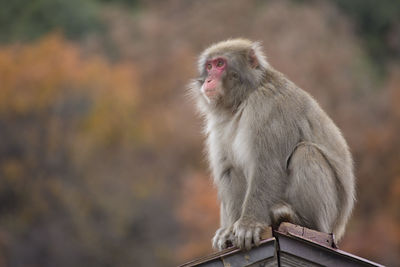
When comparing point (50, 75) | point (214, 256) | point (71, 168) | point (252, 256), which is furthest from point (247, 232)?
point (50, 75)

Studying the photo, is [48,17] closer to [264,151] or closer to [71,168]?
[71,168]

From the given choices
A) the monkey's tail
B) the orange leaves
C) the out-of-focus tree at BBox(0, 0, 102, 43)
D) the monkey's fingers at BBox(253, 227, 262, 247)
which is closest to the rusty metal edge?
the monkey's fingers at BBox(253, 227, 262, 247)

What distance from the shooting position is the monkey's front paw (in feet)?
21.6

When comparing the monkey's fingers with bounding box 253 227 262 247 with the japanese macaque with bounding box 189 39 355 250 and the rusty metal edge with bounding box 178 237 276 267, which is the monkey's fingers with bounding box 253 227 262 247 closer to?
the japanese macaque with bounding box 189 39 355 250

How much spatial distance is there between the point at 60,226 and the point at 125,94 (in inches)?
436

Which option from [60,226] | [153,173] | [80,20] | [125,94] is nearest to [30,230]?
[60,226]

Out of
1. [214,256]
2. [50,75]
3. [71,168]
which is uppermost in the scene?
[50,75]

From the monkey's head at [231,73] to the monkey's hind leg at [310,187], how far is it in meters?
0.86

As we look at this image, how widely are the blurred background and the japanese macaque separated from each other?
2746 centimetres

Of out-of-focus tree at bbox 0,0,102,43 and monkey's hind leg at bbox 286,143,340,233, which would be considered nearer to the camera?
monkey's hind leg at bbox 286,143,340,233

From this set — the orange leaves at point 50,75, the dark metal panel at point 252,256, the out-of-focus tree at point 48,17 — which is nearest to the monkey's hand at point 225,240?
the dark metal panel at point 252,256

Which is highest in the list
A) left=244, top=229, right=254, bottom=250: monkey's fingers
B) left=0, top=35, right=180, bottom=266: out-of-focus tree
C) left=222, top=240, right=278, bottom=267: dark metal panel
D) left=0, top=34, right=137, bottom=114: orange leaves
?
left=0, top=34, right=137, bottom=114: orange leaves

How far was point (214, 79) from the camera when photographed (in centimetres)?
795

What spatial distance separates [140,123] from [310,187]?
134 feet
